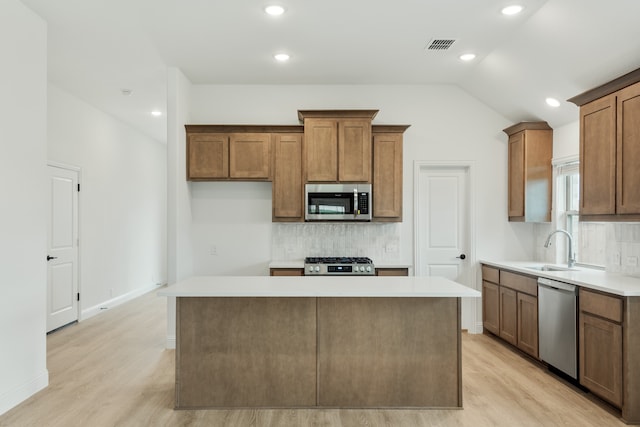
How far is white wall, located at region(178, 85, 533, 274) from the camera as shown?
521 centimetres

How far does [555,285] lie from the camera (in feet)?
12.1

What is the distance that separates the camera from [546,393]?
3.41 metres

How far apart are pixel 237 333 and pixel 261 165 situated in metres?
2.28

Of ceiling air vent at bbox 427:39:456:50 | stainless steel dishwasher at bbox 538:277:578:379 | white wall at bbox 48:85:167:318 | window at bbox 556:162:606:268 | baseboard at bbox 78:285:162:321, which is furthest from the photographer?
baseboard at bbox 78:285:162:321

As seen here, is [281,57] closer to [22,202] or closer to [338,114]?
[338,114]

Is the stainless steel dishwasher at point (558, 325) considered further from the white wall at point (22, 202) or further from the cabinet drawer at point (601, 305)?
the white wall at point (22, 202)

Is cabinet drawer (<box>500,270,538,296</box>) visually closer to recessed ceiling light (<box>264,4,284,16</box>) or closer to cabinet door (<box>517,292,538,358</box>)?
cabinet door (<box>517,292,538,358</box>)

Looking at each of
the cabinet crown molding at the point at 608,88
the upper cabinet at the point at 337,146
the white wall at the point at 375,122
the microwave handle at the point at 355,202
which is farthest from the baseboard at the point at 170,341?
the cabinet crown molding at the point at 608,88

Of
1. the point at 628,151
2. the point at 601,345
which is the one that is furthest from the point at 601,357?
the point at 628,151

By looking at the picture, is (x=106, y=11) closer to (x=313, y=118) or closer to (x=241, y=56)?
(x=241, y=56)

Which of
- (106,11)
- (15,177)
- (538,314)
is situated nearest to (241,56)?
(106,11)

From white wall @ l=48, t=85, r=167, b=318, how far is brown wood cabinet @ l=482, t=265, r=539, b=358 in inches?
202

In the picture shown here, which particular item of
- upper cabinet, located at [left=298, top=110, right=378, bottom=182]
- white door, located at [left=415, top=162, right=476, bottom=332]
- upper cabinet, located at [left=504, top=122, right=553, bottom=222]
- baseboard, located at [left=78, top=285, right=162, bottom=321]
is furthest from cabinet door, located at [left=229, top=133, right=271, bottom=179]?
baseboard, located at [left=78, top=285, right=162, bottom=321]

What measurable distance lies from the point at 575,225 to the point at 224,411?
3.89m
